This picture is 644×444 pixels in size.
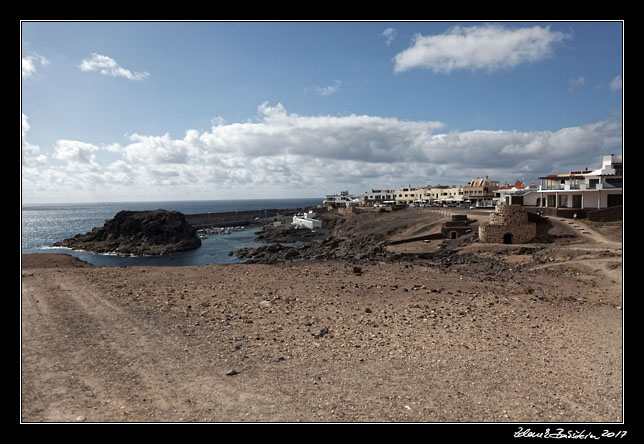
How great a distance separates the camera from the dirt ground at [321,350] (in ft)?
17.9

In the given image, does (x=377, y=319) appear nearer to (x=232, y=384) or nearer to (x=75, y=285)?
(x=232, y=384)

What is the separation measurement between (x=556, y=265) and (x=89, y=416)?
21.4 metres

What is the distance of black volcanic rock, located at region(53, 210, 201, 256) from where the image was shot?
170ft

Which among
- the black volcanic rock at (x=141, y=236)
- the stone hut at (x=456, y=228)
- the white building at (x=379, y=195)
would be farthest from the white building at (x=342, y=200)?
the stone hut at (x=456, y=228)

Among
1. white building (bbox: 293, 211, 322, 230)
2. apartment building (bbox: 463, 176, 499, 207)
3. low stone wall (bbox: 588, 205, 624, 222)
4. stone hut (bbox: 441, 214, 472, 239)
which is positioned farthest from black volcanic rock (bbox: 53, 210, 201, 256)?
apartment building (bbox: 463, 176, 499, 207)

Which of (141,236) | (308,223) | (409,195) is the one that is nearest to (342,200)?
(409,195)

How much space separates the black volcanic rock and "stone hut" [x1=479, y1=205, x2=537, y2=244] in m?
41.3

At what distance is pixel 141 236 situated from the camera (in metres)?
55.4

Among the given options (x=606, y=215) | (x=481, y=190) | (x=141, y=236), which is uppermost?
(x=481, y=190)

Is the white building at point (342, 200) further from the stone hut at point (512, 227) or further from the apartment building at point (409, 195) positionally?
the stone hut at point (512, 227)

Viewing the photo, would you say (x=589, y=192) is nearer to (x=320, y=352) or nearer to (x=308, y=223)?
(x=320, y=352)

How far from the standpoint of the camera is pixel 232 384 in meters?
6.15

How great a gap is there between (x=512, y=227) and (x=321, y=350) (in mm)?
24510

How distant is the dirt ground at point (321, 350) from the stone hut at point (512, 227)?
11.8 m
